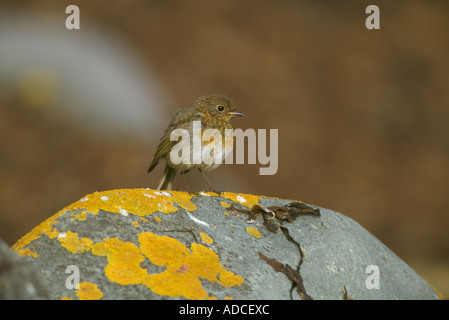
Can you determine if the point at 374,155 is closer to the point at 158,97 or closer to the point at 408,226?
the point at 408,226

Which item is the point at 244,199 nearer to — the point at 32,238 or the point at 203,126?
the point at 203,126

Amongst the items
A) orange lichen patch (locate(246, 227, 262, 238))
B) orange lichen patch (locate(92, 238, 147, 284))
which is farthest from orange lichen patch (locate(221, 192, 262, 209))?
orange lichen patch (locate(92, 238, 147, 284))

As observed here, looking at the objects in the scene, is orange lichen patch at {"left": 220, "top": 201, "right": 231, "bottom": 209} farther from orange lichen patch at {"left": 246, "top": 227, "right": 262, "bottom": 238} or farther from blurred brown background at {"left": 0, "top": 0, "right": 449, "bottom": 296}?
blurred brown background at {"left": 0, "top": 0, "right": 449, "bottom": 296}

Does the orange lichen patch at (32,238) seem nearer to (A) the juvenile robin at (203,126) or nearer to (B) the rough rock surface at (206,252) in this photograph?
(B) the rough rock surface at (206,252)

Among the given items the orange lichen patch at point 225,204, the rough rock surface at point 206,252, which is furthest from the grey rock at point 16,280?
the orange lichen patch at point 225,204
